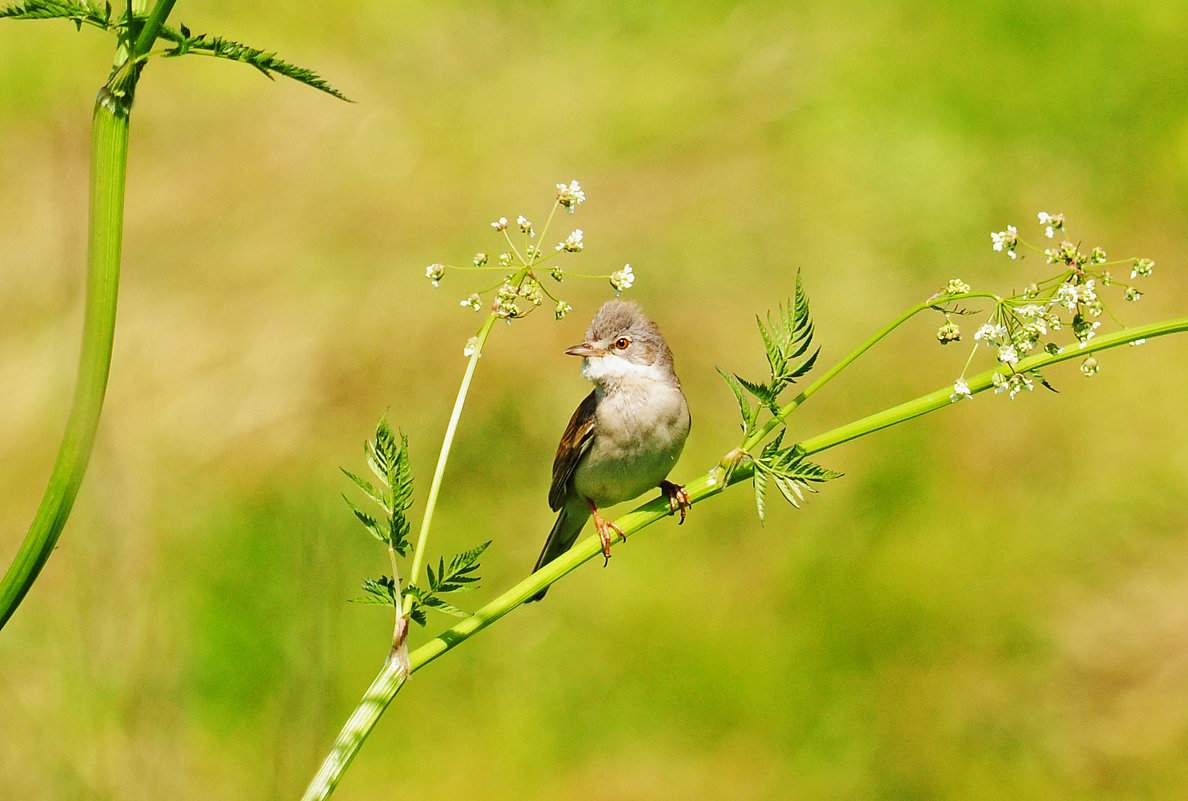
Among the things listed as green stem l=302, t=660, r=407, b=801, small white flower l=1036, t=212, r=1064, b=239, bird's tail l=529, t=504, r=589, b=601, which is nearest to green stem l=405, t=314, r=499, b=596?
green stem l=302, t=660, r=407, b=801

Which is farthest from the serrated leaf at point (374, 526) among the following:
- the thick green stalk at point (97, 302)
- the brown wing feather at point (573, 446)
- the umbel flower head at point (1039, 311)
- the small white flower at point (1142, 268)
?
the brown wing feather at point (573, 446)

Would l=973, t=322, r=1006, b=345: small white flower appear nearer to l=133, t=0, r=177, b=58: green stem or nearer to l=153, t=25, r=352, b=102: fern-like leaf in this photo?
l=153, t=25, r=352, b=102: fern-like leaf

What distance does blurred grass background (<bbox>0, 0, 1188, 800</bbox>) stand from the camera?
673 centimetres

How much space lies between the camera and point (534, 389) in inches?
346

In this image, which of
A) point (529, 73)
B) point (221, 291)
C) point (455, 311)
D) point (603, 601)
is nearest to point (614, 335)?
point (603, 601)

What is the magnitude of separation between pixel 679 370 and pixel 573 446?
3.97m

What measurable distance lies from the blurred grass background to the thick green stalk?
2.36m

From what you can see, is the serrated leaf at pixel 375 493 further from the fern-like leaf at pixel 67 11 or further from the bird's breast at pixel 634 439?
the bird's breast at pixel 634 439

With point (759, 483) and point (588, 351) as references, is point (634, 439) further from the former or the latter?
point (759, 483)

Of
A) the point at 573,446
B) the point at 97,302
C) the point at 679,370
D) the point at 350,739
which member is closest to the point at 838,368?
the point at 350,739

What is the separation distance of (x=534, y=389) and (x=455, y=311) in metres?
1.18

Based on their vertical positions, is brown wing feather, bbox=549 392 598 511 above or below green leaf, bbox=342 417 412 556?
above

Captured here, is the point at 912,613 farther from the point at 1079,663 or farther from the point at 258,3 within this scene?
the point at 258,3

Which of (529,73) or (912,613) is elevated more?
(529,73)
